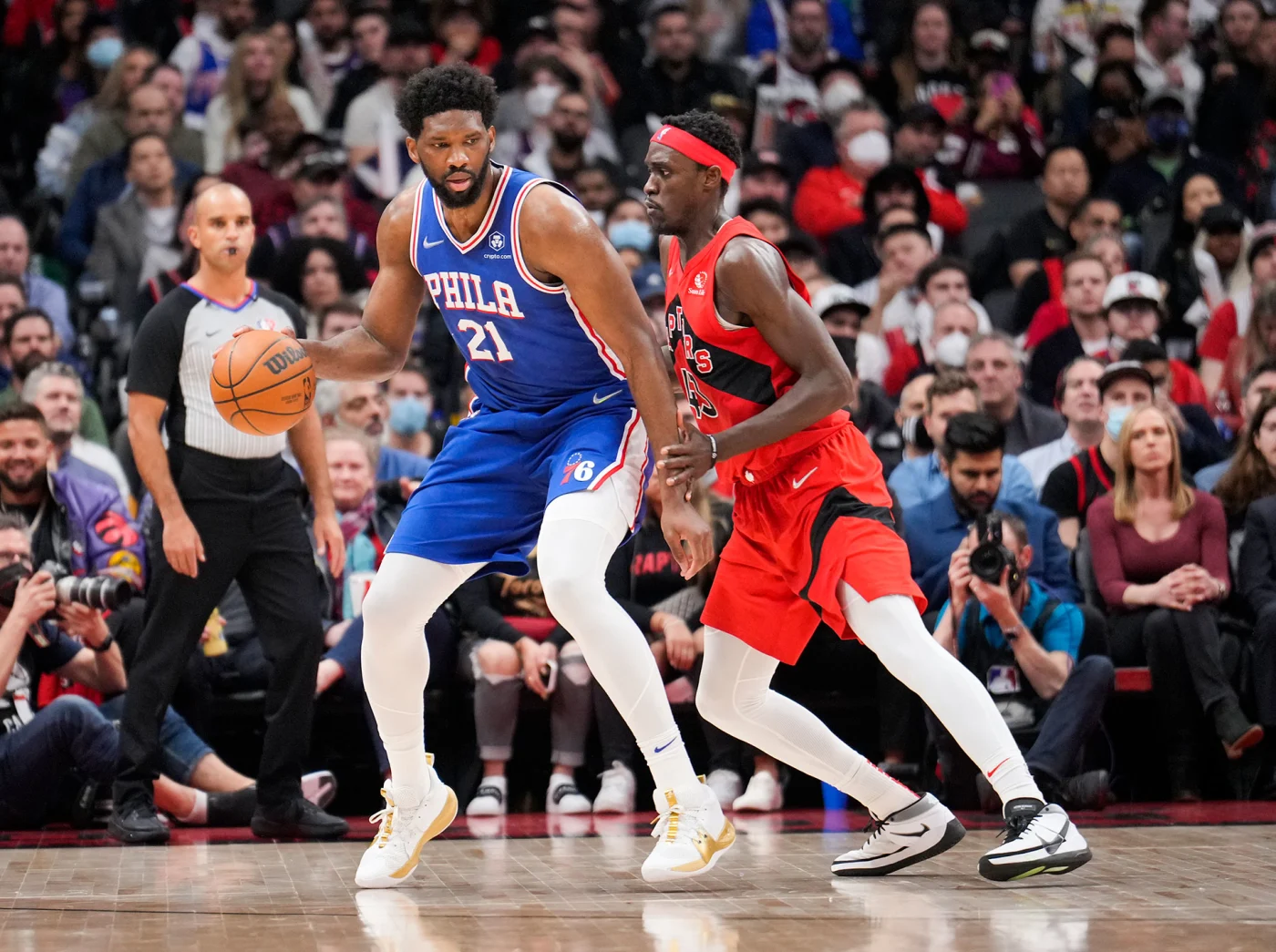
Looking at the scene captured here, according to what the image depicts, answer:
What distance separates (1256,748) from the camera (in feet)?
21.6

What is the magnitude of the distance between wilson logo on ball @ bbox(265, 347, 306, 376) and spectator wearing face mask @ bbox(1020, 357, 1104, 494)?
4207 millimetres

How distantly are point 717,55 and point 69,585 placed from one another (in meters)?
7.81

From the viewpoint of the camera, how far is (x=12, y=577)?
19.6 ft

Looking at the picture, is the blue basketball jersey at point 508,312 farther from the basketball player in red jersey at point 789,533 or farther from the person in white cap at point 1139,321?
the person in white cap at point 1139,321

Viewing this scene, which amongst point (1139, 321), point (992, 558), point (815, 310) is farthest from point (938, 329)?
point (815, 310)

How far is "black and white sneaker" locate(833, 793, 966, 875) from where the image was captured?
4.51 metres

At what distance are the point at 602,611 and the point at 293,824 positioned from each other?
1.95 meters

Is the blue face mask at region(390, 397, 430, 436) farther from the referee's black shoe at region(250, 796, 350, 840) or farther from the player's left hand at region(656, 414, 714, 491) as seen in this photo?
the player's left hand at region(656, 414, 714, 491)

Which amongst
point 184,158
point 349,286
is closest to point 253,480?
point 349,286

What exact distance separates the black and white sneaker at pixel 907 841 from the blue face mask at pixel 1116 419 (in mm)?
3225

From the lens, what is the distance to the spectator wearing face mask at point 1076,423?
7.84 m

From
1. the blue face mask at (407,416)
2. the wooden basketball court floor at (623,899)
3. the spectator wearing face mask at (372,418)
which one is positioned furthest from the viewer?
the blue face mask at (407,416)

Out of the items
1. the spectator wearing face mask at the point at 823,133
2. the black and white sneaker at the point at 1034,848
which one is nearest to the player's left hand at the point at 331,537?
the black and white sneaker at the point at 1034,848

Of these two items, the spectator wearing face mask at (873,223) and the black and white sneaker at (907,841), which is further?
the spectator wearing face mask at (873,223)
